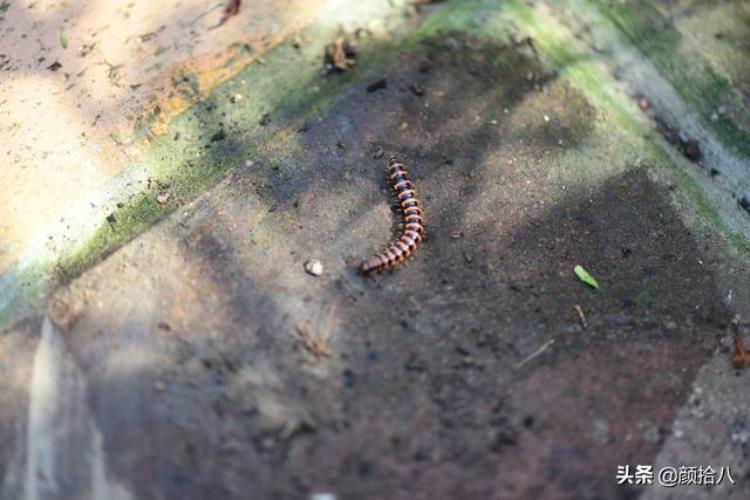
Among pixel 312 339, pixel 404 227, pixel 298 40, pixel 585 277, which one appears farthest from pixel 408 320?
pixel 298 40

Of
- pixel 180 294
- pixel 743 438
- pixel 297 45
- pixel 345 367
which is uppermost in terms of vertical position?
pixel 297 45

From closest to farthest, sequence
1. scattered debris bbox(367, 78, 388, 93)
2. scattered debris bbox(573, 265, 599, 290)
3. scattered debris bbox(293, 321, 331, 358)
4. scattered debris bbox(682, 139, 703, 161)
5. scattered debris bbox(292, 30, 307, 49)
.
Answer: scattered debris bbox(293, 321, 331, 358), scattered debris bbox(573, 265, 599, 290), scattered debris bbox(367, 78, 388, 93), scattered debris bbox(292, 30, 307, 49), scattered debris bbox(682, 139, 703, 161)

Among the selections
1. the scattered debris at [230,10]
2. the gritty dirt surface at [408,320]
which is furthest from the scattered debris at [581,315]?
the scattered debris at [230,10]

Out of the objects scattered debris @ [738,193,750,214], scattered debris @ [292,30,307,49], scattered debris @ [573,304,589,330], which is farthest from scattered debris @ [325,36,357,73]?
scattered debris @ [738,193,750,214]

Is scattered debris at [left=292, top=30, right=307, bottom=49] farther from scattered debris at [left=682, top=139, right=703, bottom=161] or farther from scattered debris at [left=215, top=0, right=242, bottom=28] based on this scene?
scattered debris at [left=682, top=139, right=703, bottom=161]

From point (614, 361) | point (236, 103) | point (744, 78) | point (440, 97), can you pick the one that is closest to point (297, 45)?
point (236, 103)

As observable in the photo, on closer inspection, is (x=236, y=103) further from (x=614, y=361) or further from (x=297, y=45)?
(x=614, y=361)
